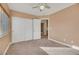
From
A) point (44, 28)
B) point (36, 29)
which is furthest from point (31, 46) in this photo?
point (44, 28)

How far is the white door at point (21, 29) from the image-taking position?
3.09 metres

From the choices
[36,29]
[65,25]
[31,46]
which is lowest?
[31,46]

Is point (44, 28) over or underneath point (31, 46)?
over

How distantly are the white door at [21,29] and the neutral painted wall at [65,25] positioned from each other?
0.65m

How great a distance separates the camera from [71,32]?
3.62 metres

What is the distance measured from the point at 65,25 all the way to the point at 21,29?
4.34 ft

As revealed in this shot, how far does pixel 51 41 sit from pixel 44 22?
59 cm

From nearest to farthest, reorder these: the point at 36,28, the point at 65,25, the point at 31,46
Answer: the point at 31,46
the point at 36,28
the point at 65,25

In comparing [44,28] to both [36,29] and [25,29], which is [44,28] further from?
[25,29]

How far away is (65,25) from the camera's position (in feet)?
11.1

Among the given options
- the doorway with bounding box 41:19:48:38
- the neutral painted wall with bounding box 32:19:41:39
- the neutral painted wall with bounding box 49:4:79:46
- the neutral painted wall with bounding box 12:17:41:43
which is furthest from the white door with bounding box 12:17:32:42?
the neutral painted wall with bounding box 49:4:79:46

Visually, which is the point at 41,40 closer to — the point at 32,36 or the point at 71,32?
the point at 32,36

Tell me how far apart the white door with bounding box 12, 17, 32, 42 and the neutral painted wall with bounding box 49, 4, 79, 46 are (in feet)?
2.14
